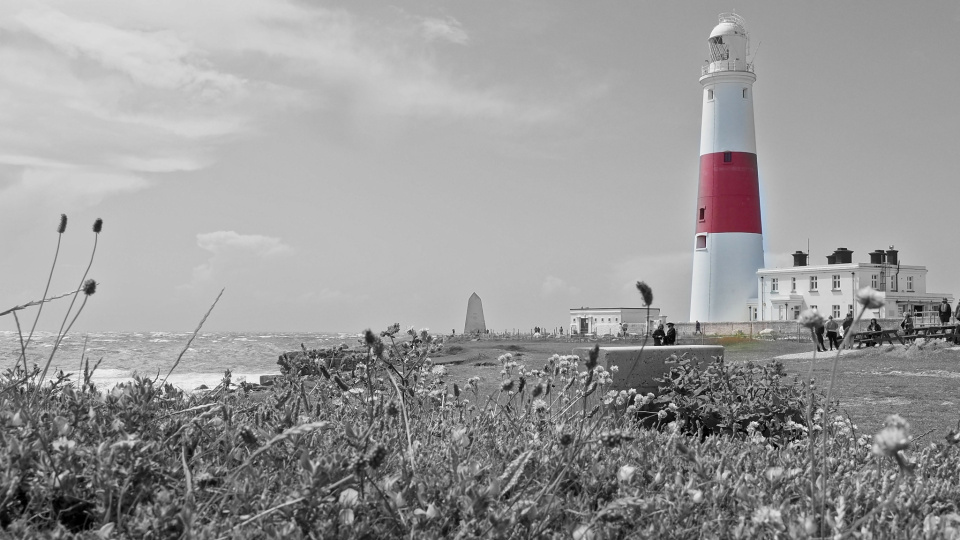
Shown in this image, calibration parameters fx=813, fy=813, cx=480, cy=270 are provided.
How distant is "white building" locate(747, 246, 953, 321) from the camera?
4978 cm

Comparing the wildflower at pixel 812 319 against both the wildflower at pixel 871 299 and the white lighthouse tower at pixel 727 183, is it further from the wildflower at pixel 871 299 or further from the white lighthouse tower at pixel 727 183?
the white lighthouse tower at pixel 727 183

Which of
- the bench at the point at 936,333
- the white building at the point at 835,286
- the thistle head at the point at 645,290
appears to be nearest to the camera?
the thistle head at the point at 645,290

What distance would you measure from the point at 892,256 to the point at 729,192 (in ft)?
67.6

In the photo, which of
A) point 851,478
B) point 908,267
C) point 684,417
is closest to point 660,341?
point 684,417

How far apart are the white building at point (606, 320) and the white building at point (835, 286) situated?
11438 millimetres

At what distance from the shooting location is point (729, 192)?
39.5 meters

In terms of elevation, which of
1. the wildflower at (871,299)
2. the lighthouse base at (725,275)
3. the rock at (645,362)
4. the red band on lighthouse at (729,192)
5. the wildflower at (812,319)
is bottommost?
the rock at (645,362)

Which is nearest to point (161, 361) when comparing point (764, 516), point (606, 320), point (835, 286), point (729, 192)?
point (729, 192)

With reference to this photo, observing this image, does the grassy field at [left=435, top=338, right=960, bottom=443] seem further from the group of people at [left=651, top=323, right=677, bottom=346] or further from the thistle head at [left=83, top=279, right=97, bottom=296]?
the thistle head at [left=83, top=279, right=97, bottom=296]

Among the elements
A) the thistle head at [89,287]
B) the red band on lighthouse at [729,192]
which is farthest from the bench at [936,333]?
the thistle head at [89,287]

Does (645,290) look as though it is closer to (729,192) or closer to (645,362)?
(645,362)

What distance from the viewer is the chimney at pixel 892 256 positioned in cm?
5322

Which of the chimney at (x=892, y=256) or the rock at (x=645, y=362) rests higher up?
the chimney at (x=892, y=256)

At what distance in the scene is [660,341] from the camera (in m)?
23.3
